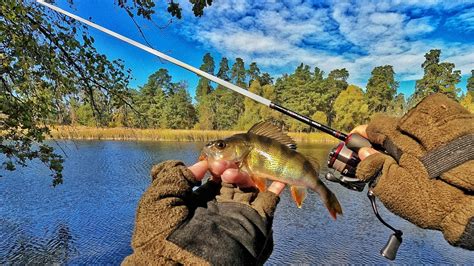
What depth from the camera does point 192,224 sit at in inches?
82.9

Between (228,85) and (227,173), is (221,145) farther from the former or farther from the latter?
(228,85)

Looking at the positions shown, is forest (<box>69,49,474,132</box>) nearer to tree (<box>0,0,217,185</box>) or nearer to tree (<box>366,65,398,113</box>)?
tree (<box>366,65,398,113</box>)

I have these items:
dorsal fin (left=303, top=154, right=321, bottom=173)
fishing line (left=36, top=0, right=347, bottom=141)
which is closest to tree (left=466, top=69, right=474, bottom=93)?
fishing line (left=36, top=0, right=347, bottom=141)

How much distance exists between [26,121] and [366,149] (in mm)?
Answer: 5044

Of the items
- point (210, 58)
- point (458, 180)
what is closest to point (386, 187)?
point (458, 180)

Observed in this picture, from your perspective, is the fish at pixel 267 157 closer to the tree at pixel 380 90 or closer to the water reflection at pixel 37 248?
the water reflection at pixel 37 248

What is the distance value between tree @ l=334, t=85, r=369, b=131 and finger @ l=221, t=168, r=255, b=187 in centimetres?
6345

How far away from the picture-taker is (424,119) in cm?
192

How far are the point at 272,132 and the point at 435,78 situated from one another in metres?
65.2

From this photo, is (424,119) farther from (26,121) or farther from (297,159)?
(26,121)

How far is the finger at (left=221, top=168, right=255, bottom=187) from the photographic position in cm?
256

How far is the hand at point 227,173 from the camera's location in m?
2.46

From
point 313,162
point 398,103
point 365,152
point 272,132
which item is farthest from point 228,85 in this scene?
point 398,103

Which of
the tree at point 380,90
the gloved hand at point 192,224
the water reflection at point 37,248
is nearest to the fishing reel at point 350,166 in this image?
the gloved hand at point 192,224
